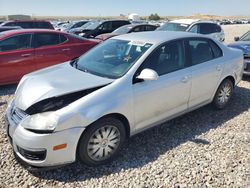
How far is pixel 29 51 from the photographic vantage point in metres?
6.33

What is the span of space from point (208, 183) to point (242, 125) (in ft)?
6.02

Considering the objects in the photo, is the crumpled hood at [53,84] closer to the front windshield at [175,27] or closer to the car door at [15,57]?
the car door at [15,57]

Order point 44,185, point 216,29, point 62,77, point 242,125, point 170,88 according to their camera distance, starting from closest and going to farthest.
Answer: point 44,185
point 62,77
point 170,88
point 242,125
point 216,29

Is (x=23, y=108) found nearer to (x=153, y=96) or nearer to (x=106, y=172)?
(x=106, y=172)

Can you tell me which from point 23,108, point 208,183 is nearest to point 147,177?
point 208,183

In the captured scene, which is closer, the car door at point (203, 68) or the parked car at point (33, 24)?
the car door at point (203, 68)

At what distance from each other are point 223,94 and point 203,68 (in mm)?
1025

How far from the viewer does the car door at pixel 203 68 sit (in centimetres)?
411

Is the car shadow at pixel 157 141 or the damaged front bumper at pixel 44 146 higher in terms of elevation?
the damaged front bumper at pixel 44 146

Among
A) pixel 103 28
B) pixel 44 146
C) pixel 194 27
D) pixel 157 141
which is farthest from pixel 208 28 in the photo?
pixel 44 146

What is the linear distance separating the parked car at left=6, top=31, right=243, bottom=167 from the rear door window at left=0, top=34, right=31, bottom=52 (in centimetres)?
288

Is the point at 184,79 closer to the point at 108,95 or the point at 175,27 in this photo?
the point at 108,95

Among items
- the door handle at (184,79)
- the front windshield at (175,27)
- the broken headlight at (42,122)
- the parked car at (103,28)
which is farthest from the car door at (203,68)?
the parked car at (103,28)

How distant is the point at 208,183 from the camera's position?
2.93m
